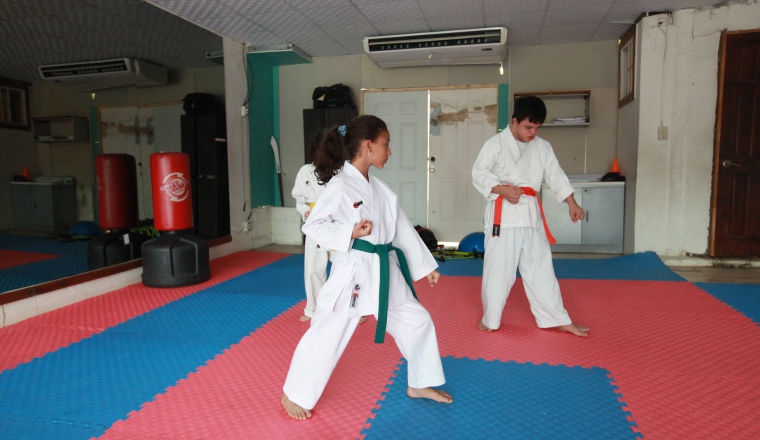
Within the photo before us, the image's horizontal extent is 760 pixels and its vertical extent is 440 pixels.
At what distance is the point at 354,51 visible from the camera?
655 cm

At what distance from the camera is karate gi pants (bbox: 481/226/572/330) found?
114 inches

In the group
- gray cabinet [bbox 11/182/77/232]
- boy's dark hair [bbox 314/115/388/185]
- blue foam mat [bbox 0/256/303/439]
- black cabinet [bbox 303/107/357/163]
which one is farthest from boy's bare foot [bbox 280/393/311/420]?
black cabinet [bbox 303/107/357/163]

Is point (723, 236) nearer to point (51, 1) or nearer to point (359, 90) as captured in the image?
point (359, 90)

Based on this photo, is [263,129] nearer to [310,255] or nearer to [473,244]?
[473,244]

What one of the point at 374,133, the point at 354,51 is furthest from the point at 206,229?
the point at 374,133

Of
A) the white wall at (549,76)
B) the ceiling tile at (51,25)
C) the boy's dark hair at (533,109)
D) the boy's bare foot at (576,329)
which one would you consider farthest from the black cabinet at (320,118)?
the boy's bare foot at (576,329)

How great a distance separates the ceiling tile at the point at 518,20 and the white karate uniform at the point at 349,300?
3916 mm

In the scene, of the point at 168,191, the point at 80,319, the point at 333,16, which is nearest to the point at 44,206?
the point at 168,191

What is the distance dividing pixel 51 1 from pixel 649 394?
495 cm

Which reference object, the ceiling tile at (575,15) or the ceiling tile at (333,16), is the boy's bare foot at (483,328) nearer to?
the ceiling tile at (333,16)

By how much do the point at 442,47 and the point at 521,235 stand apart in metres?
3.44

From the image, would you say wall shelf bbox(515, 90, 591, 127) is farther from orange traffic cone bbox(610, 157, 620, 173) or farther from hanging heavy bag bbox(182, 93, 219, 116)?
hanging heavy bag bbox(182, 93, 219, 116)

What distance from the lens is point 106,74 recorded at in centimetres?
457

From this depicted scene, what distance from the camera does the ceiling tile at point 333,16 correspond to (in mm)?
4938
